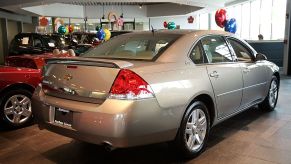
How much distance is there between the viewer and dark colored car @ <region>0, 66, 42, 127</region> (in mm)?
4297

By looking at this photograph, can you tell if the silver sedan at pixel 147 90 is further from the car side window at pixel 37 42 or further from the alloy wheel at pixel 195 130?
the car side window at pixel 37 42

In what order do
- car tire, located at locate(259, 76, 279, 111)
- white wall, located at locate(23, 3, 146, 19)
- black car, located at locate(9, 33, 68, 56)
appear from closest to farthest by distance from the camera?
car tire, located at locate(259, 76, 279, 111) < black car, located at locate(9, 33, 68, 56) < white wall, located at locate(23, 3, 146, 19)

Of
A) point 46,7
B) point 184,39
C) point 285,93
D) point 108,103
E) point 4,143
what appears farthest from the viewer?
point 46,7

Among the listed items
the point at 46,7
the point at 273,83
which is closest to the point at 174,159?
the point at 273,83

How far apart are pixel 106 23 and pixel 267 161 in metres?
20.8

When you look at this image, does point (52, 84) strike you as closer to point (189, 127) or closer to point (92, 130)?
point (92, 130)

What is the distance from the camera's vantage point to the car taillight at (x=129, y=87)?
2.57 meters

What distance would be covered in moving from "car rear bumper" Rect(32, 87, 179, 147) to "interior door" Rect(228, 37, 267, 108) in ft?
5.40

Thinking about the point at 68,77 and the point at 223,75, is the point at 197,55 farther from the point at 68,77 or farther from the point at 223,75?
the point at 68,77

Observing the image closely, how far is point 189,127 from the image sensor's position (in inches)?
124

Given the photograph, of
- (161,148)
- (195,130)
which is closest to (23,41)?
(161,148)

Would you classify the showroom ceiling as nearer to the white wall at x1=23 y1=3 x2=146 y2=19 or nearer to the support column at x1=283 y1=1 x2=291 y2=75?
Result: the white wall at x1=23 y1=3 x2=146 y2=19

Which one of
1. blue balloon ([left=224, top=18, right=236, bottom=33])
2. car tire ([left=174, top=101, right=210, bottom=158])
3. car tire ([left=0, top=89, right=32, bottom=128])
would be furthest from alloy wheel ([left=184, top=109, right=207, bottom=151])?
blue balloon ([left=224, top=18, right=236, bottom=33])

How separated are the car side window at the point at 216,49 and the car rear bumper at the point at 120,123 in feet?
3.59
